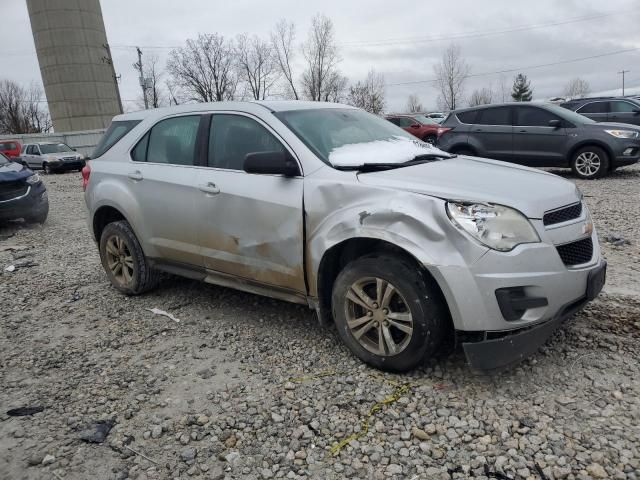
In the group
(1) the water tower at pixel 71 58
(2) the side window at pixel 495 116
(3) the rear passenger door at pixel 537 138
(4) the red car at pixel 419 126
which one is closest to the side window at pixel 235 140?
(3) the rear passenger door at pixel 537 138

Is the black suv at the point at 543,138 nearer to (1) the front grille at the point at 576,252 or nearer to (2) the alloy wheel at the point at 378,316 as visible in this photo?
(1) the front grille at the point at 576,252

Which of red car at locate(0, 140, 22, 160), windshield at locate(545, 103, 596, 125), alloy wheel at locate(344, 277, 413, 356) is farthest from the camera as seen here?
red car at locate(0, 140, 22, 160)

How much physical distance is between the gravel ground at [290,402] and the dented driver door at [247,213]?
0.57 meters

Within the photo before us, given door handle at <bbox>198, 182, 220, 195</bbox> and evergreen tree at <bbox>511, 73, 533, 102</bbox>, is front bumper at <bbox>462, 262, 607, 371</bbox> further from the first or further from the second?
evergreen tree at <bbox>511, 73, 533, 102</bbox>

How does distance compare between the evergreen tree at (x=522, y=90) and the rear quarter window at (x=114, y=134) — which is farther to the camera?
the evergreen tree at (x=522, y=90)

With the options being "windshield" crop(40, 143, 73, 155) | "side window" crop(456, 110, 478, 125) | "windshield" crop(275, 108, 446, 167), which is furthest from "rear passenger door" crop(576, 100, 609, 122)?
"windshield" crop(40, 143, 73, 155)

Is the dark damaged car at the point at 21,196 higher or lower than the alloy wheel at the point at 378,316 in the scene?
higher

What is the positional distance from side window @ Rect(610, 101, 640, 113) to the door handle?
13744mm

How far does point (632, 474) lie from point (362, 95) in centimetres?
5175

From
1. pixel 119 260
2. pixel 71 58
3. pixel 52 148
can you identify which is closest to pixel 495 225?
pixel 119 260

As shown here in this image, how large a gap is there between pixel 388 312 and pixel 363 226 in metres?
0.54

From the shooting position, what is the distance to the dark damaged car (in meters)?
8.47

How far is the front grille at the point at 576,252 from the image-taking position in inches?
109

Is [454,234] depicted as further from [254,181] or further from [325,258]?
[254,181]
